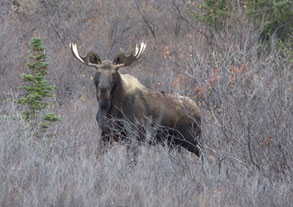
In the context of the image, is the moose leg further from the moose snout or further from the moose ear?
the moose ear

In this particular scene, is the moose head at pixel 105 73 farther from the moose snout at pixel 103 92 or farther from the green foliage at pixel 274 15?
the green foliage at pixel 274 15

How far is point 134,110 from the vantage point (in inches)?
402

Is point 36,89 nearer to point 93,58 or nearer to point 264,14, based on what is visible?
point 93,58

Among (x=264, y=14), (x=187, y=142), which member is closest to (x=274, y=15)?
(x=264, y=14)

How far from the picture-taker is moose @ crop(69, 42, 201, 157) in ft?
32.6

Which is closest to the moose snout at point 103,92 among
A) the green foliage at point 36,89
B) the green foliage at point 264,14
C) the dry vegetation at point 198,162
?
the dry vegetation at point 198,162

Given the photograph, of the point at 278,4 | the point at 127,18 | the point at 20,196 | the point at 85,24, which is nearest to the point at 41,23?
the point at 85,24

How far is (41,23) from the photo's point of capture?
2419cm

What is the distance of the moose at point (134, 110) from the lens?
993 centimetres

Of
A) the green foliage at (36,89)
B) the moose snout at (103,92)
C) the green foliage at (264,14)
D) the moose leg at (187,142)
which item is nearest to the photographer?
the moose snout at (103,92)

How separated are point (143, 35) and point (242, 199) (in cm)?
1767

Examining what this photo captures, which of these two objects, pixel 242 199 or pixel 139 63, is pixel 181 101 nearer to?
pixel 242 199

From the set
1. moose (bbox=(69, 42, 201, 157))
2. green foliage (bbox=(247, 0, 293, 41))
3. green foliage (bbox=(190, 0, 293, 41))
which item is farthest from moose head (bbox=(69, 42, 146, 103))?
green foliage (bbox=(247, 0, 293, 41))

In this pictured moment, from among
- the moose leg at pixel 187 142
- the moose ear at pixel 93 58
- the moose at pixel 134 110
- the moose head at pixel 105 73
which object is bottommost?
the moose leg at pixel 187 142
